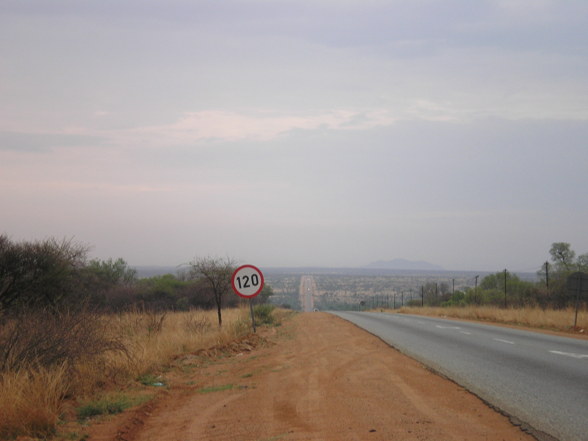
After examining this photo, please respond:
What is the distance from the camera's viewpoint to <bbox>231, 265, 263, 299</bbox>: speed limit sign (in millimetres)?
16391

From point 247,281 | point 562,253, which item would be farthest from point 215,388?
point 562,253

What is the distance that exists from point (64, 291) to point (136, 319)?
672cm

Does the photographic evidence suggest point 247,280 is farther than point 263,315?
No

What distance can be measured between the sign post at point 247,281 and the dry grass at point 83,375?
5.11ft

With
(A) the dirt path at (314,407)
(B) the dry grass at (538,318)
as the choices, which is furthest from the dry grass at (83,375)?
(B) the dry grass at (538,318)

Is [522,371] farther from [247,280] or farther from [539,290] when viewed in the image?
[539,290]

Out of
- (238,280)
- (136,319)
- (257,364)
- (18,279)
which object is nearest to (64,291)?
(18,279)

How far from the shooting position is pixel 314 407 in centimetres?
762

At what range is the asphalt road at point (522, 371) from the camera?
7203 millimetres

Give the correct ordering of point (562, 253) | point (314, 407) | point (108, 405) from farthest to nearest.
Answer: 1. point (562, 253)
2. point (108, 405)
3. point (314, 407)

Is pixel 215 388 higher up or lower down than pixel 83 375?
lower down

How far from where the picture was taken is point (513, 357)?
13086mm

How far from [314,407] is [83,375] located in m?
4.23

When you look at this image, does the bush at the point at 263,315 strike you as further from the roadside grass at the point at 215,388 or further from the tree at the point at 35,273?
the roadside grass at the point at 215,388
